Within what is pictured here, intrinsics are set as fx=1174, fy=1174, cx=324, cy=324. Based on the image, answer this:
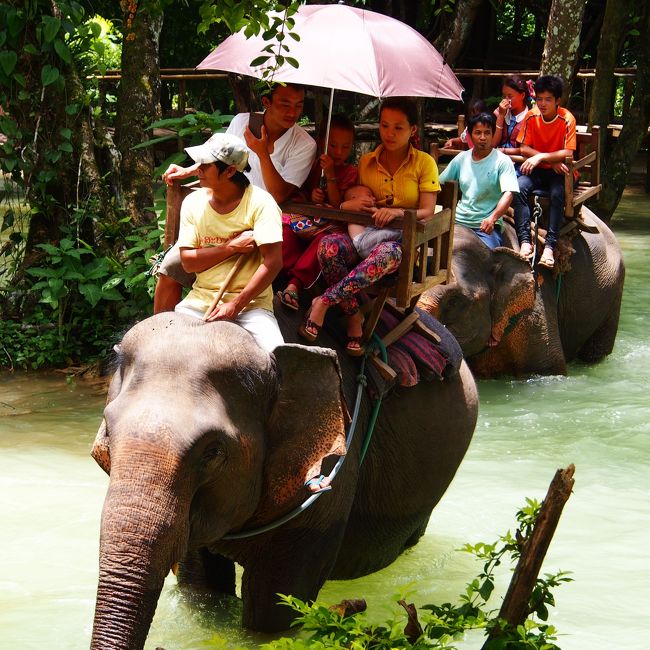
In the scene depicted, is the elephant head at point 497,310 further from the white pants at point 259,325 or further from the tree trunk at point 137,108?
the white pants at point 259,325

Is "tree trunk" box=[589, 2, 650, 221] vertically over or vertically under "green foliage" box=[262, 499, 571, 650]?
over

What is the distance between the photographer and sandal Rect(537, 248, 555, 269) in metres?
8.80

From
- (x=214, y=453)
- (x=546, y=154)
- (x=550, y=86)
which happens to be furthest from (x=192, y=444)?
(x=550, y=86)

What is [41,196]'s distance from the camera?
27.2ft

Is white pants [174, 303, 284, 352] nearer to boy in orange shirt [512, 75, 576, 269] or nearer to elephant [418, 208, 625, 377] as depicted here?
elephant [418, 208, 625, 377]

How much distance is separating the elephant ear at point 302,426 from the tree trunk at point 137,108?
4714 mm

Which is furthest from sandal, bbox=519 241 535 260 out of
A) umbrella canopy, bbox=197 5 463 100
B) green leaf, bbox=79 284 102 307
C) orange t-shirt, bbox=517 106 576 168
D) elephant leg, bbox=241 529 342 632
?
elephant leg, bbox=241 529 342 632

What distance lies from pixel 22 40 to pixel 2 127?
0.62 meters

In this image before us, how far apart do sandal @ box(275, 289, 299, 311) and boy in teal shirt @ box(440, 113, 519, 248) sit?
368 cm

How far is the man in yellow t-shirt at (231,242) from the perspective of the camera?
159 inches

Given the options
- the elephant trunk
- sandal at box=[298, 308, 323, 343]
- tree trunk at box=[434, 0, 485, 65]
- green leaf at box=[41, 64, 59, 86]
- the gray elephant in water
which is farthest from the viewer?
tree trunk at box=[434, 0, 485, 65]

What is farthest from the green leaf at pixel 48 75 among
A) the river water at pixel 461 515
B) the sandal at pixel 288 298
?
the sandal at pixel 288 298

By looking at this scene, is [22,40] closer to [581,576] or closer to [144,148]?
[144,148]

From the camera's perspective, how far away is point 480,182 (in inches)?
317
